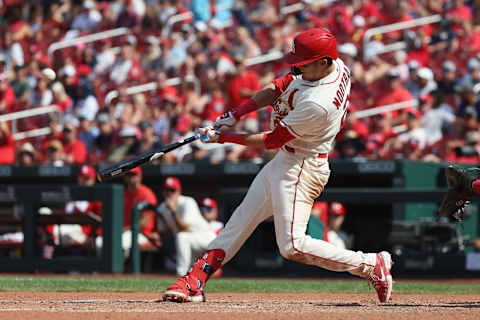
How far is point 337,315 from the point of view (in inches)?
207

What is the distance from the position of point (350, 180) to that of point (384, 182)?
1.67ft

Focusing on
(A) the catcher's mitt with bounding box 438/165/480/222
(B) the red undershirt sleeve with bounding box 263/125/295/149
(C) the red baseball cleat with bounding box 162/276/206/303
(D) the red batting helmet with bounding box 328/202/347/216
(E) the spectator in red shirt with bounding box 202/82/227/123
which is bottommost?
(C) the red baseball cleat with bounding box 162/276/206/303

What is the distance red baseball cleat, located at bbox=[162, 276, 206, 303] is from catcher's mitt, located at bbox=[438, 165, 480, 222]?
1.74 meters

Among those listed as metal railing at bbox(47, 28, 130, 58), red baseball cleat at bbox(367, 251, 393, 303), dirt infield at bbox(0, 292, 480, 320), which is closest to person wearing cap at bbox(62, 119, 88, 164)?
metal railing at bbox(47, 28, 130, 58)

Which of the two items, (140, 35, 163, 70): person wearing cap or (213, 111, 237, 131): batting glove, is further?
(140, 35, 163, 70): person wearing cap

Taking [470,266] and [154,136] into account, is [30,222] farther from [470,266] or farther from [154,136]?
[470,266]

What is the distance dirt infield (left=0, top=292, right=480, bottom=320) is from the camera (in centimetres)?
521

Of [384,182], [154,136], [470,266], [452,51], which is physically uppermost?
[452,51]

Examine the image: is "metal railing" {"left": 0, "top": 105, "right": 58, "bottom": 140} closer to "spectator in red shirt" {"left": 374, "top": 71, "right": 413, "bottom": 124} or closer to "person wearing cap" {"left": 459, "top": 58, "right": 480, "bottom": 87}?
"spectator in red shirt" {"left": 374, "top": 71, "right": 413, "bottom": 124}

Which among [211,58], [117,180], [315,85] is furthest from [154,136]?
[315,85]

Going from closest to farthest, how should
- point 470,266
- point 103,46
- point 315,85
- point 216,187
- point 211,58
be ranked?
point 315,85 → point 470,266 → point 216,187 → point 211,58 → point 103,46

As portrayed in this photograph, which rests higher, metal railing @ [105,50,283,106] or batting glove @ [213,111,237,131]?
metal railing @ [105,50,283,106]

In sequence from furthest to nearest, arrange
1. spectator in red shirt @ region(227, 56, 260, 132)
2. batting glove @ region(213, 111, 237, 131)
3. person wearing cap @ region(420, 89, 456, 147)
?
1. spectator in red shirt @ region(227, 56, 260, 132)
2. person wearing cap @ region(420, 89, 456, 147)
3. batting glove @ region(213, 111, 237, 131)

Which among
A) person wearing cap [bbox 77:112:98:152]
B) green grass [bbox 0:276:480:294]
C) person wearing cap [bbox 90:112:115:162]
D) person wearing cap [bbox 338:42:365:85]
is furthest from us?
person wearing cap [bbox 77:112:98:152]
